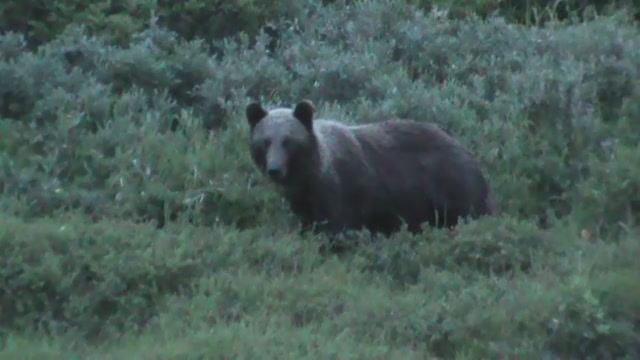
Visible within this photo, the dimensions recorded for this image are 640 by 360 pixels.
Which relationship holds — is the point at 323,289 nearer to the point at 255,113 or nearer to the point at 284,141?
the point at 284,141

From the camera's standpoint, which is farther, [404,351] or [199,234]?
[199,234]

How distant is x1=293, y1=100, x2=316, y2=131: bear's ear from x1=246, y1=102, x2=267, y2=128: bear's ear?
0.25 metres

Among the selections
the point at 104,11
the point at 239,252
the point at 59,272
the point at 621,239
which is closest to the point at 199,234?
the point at 239,252

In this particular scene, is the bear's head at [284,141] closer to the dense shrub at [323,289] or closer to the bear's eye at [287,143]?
the bear's eye at [287,143]

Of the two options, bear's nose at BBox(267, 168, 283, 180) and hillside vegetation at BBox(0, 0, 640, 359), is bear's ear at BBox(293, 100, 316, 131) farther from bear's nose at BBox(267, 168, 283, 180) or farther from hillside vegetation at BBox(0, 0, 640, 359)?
hillside vegetation at BBox(0, 0, 640, 359)

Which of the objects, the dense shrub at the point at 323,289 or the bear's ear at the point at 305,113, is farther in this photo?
the bear's ear at the point at 305,113

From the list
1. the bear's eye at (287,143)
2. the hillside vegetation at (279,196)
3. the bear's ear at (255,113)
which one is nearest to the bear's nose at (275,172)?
the bear's eye at (287,143)

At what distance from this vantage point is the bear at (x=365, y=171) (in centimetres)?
1107

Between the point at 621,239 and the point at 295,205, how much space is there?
2.35m

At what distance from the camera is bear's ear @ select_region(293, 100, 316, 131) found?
11062mm

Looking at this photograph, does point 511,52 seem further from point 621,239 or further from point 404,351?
point 404,351

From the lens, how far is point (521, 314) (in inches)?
382

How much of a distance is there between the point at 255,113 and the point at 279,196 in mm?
770

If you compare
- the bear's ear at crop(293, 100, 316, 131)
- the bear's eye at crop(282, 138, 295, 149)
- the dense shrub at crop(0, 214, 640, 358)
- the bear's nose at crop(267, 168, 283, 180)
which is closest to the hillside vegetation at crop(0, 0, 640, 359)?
the dense shrub at crop(0, 214, 640, 358)
